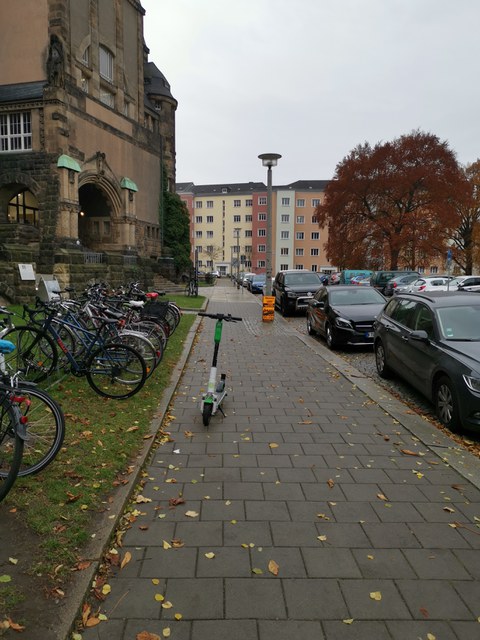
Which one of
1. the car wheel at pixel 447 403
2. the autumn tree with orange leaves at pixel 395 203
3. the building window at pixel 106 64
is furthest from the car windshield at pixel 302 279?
the autumn tree with orange leaves at pixel 395 203

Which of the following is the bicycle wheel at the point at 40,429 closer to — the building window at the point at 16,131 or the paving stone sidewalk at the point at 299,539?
the paving stone sidewalk at the point at 299,539

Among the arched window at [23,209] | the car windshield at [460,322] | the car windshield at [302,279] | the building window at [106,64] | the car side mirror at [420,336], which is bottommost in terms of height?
the car side mirror at [420,336]

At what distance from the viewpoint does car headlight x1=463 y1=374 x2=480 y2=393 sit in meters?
4.90

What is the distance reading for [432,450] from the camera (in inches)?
180

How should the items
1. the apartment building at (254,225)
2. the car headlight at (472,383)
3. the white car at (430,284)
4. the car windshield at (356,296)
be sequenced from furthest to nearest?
the apartment building at (254,225) → the white car at (430,284) → the car windshield at (356,296) → the car headlight at (472,383)

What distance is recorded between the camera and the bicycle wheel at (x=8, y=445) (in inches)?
123

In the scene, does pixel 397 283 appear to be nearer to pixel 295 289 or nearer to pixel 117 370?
pixel 295 289

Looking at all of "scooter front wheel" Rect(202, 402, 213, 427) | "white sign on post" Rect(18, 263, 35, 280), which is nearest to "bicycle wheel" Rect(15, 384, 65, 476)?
"scooter front wheel" Rect(202, 402, 213, 427)

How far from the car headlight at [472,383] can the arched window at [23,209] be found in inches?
1068

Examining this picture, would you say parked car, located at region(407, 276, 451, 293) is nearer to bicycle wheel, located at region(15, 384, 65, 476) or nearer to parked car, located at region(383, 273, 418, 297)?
parked car, located at region(383, 273, 418, 297)

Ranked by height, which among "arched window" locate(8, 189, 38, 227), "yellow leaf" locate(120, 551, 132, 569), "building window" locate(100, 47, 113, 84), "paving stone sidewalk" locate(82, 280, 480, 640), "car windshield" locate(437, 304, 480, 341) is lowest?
"paving stone sidewalk" locate(82, 280, 480, 640)

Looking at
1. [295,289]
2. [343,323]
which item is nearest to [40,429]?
[343,323]

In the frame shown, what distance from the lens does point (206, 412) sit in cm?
518

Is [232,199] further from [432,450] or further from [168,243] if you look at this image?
[432,450]
